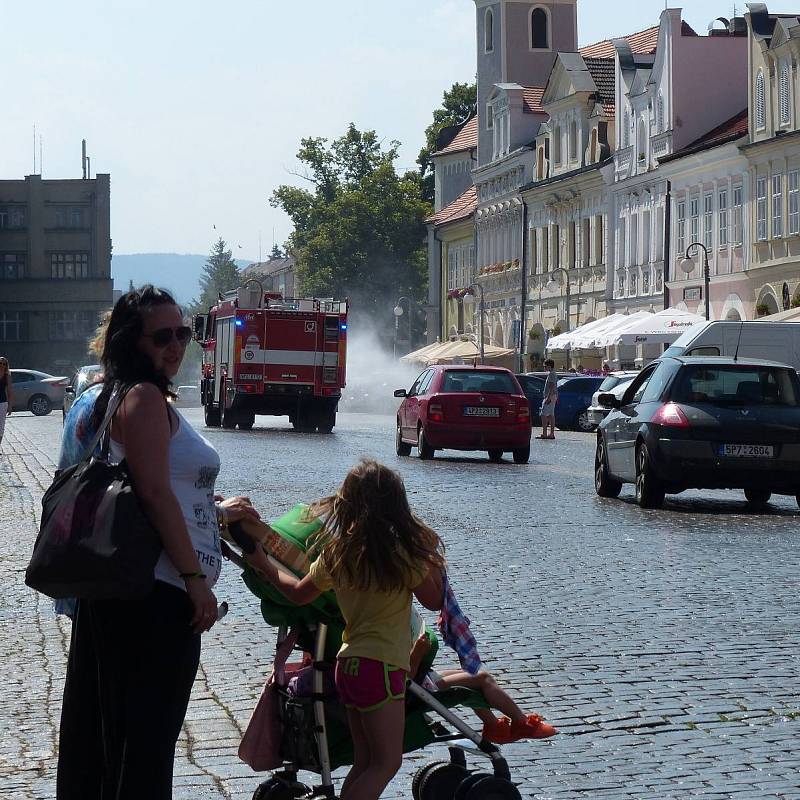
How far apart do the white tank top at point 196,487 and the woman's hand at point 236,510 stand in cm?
6

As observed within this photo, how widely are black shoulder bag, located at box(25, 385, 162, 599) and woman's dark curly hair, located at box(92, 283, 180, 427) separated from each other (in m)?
0.28

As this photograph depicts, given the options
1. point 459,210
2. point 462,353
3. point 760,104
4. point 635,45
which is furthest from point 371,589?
point 459,210

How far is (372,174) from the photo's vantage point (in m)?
108

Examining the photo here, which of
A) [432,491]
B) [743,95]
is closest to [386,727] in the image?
[432,491]

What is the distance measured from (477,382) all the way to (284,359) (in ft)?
40.4

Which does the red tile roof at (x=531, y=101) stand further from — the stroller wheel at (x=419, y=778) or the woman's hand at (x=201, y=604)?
the woman's hand at (x=201, y=604)

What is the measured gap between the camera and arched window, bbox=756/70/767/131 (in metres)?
53.6

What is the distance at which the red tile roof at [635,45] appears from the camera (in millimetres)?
74250

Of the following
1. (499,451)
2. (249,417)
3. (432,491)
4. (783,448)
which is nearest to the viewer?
(783,448)

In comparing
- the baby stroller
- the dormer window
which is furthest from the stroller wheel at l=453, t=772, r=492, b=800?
the dormer window

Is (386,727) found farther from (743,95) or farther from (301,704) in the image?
(743,95)

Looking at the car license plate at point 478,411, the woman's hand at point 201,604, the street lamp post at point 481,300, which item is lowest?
the car license plate at point 478,411

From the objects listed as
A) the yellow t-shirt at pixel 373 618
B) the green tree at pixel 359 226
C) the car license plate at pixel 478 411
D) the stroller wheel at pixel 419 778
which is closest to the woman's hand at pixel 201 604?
the yellow t-shirt at pixel 373 618

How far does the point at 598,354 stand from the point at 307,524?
6231 cm
